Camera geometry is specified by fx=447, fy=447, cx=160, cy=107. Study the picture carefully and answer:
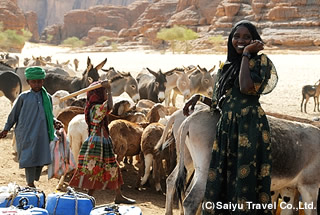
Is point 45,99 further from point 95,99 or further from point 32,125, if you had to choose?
point 95,99

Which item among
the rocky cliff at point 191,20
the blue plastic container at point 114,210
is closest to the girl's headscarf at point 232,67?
the blue plastic container at point 114,210

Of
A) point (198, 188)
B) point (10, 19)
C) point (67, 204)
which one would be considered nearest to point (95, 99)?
point (67, 204)

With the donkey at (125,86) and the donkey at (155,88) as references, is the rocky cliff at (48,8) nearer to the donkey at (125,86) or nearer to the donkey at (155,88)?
the donkey at (155,88)

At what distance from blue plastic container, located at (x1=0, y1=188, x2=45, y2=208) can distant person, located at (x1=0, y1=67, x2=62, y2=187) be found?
1271mm

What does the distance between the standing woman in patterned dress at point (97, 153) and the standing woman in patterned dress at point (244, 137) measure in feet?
7.82

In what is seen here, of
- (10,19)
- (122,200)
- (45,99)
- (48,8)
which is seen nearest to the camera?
(45,99)

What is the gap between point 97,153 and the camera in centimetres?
612

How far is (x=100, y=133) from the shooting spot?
20.2 feet

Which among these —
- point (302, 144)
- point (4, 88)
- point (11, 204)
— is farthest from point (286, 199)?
point (4, 88)

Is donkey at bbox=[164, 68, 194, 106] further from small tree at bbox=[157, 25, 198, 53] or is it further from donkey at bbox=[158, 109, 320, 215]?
small tree at bbox=[157, 25, 198, 53]

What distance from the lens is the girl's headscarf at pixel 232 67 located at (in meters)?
4.09

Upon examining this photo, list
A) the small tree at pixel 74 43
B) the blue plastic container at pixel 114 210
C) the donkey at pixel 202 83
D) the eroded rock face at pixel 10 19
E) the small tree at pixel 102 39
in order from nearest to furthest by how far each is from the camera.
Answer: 1. the blue plastic container at pixel 114 210
2. the donkey at pixel 202 83
3. the eroded rock face at pixel 10 19
4. the small tree at pixel 102 39
5. the small tree at pixel 74 43

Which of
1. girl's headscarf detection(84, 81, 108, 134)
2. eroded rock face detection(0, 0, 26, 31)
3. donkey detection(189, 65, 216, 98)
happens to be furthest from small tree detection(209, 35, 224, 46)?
girl's headscarf detection(84, 81, 108, 134)

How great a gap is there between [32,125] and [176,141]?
1883mm
